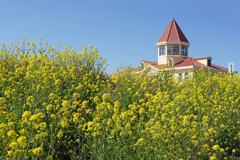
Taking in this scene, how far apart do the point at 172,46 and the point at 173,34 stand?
7.25 ft

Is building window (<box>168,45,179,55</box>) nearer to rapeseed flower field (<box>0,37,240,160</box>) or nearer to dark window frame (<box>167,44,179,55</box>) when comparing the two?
dark window frame (<box>167,44,179,55</box>)

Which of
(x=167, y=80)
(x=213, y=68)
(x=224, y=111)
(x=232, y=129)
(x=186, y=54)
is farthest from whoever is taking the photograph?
(x=186, y=54)

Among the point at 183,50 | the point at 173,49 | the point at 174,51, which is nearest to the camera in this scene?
the point at 174,51

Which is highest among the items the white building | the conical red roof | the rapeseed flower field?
the conical red roof

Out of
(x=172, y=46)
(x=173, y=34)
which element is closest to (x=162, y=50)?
(x=172, y=46)

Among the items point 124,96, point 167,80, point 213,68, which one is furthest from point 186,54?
point 124,96

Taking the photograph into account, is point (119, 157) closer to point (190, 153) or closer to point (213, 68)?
point (190, 153)

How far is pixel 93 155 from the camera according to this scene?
350 centimetres

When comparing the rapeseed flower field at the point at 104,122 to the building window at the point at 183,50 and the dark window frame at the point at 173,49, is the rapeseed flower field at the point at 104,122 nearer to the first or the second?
the dark window frame at the point at 173,49

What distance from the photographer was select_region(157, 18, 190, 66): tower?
34.1m

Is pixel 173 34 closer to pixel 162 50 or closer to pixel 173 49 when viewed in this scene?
pixel 173 49

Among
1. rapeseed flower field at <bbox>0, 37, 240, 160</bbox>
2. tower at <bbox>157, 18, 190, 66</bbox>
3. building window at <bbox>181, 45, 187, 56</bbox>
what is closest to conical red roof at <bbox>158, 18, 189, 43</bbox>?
tower at <bbox>157, 18, 190, 66</bbox>

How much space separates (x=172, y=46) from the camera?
3447cm

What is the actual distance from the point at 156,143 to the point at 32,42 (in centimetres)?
644
